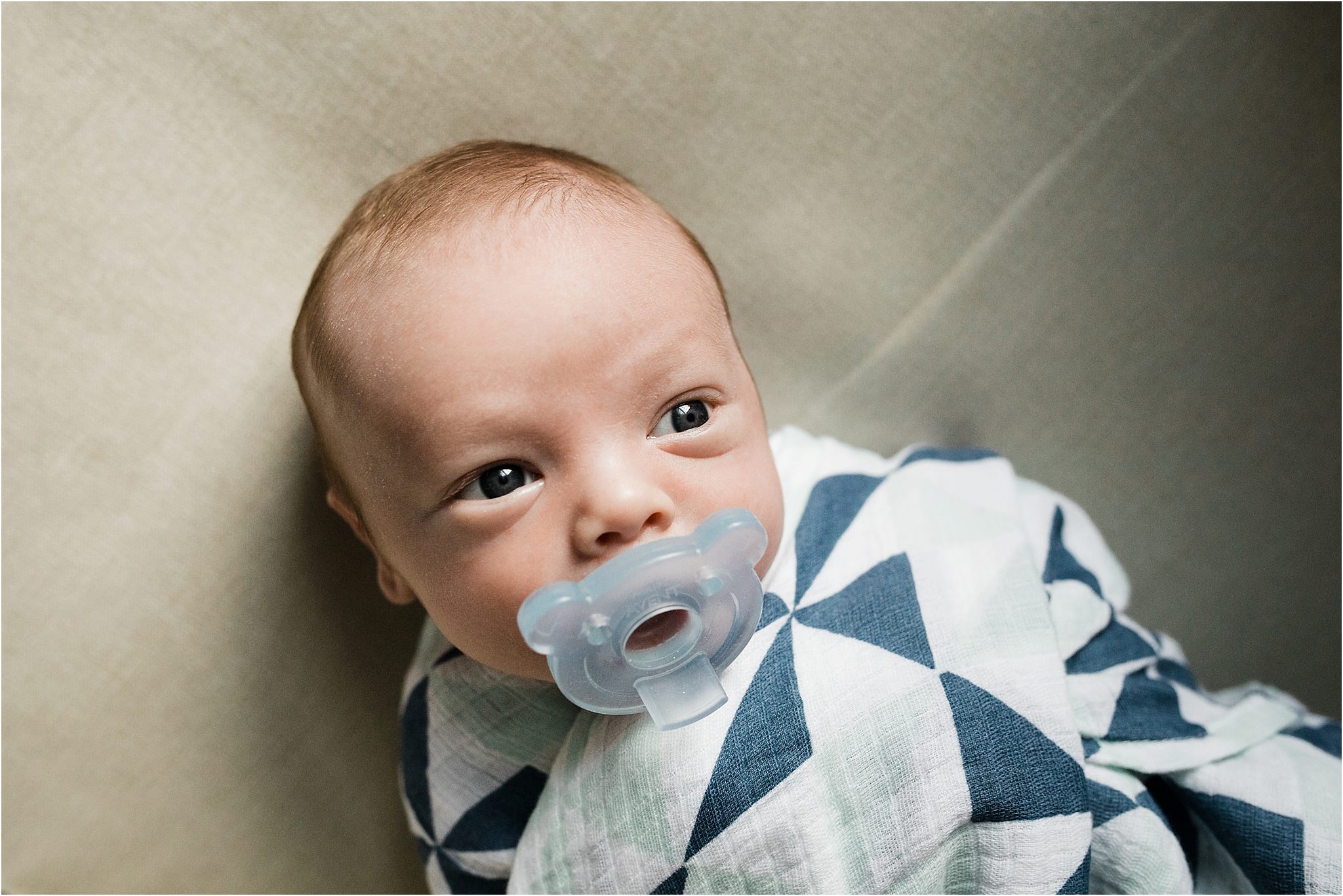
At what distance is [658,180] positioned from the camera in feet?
2.88

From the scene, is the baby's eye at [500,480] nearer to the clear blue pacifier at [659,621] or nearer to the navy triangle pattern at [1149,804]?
the clear blue pacifier at [659,621]

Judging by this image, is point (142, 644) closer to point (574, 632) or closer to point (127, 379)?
point (127, 379)

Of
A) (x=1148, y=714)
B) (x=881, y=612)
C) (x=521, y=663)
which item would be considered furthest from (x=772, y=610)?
(x=1148, y=714)

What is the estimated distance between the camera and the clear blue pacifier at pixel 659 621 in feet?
1.91

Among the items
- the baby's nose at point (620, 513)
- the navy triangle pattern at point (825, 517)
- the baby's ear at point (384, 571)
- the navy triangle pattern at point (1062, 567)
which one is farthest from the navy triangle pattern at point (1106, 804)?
the baby's ear at point (384, 571)

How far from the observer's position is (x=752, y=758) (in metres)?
0.70

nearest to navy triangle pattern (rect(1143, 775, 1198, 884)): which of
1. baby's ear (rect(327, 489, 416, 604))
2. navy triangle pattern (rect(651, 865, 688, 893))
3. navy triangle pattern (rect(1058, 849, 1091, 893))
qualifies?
navy triangle pattern (rect(1058, 849, 1091, 893))

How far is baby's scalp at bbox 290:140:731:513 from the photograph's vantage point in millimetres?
668

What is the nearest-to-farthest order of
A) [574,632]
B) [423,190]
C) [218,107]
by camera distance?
[574,632]
[423,190]
[218,107]

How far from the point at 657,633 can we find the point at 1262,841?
1.63 feet

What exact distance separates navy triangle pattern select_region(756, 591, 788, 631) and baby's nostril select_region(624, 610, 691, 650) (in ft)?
0.37

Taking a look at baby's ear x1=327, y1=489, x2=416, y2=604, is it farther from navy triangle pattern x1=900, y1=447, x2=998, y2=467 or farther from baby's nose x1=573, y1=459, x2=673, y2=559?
navy triangle pattern x1=900, y1=447, x2=998, y2=467

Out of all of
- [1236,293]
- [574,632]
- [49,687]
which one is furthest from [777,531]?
[49,687]

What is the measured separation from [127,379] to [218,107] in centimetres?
25
